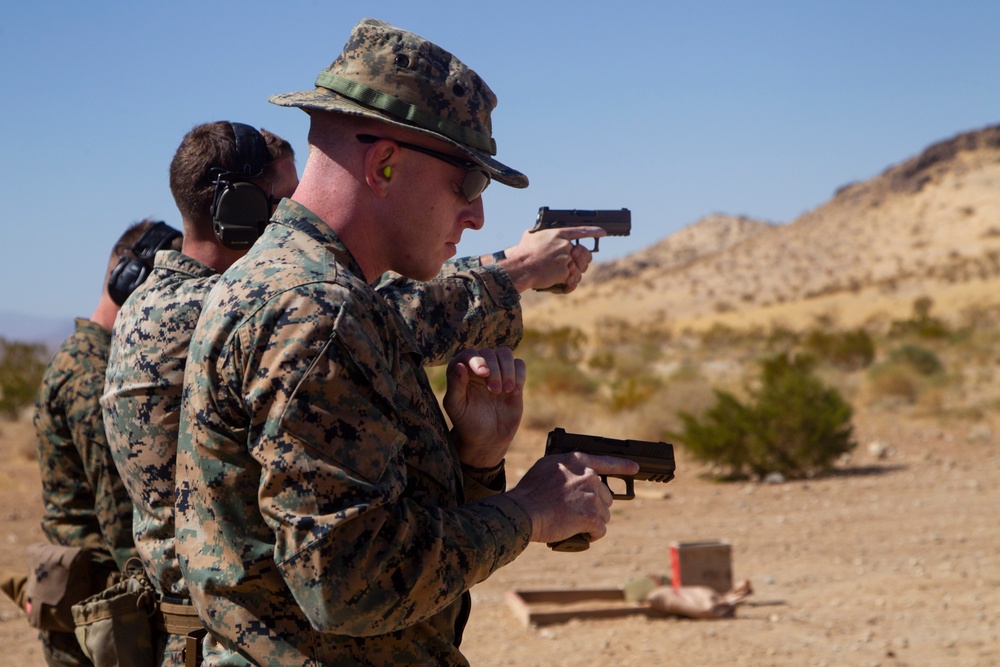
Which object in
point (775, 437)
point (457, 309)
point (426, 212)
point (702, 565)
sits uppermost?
point (426, 212)

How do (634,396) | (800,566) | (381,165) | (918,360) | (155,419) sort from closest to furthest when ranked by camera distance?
1. (381,165)
2. (155,419)
3. (800,566)
4. (634,396)
5. (918,360)

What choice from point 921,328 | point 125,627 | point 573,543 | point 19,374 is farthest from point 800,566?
point 921,328

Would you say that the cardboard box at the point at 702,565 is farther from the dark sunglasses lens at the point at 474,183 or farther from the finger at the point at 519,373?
the dark sunglasses lens at the point at 474,183

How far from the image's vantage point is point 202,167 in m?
2.93

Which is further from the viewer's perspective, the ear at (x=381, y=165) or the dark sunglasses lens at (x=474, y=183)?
the dark sunglasses lens at (x=474, y=183)

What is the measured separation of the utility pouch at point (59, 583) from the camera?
3412 mm

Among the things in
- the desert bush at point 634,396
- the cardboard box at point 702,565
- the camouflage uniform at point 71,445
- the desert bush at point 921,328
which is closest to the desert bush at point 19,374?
the desert bush at point 634,396

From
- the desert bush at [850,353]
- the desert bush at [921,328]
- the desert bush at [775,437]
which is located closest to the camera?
the desert bush at [775,437]

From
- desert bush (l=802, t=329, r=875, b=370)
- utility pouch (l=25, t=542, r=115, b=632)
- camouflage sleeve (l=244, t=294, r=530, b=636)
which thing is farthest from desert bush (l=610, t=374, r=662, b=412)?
camouflage sleeve (l=244, t=294, r=530, b=636)

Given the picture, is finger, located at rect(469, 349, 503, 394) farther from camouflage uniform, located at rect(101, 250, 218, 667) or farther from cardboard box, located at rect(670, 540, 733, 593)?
cardboard box, located at rect(670, 540, 733, 593)

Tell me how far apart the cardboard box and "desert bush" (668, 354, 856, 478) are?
18.4ft

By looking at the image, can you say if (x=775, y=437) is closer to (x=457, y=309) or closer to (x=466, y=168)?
(x=457, y=309)

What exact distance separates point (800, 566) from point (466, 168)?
24.0 feet

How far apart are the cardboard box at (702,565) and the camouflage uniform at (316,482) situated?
17.8 ft
